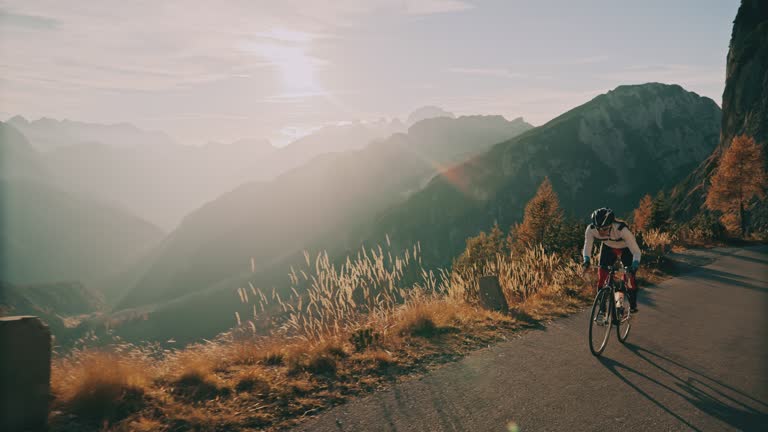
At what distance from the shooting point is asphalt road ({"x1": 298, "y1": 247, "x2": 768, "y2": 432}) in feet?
15.1

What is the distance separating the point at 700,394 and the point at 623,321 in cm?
225

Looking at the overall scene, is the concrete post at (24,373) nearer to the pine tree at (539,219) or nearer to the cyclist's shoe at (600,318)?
the cyclist's shoe at (600,318)

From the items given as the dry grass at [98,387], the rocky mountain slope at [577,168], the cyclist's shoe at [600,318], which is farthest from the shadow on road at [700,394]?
the rocky mountain slope at [577,168]

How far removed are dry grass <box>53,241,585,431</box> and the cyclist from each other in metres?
2.00

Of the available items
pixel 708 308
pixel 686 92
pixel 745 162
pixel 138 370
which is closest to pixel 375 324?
pixel 138 370

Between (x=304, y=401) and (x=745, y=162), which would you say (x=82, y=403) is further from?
Result: (x=745, y=162)

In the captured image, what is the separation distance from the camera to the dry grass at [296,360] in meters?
4.71

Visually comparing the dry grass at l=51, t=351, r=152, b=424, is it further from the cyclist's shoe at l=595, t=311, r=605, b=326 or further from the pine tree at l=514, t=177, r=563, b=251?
the pine tree at l=514, t=177, r=563, b=251

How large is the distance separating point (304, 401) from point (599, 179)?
17964cm

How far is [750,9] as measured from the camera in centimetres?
9656

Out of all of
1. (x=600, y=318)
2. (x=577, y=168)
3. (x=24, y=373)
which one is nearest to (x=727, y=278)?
(x=600, y=318)

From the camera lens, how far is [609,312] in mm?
7168

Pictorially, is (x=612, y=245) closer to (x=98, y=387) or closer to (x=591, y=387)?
(x=591, y=387)

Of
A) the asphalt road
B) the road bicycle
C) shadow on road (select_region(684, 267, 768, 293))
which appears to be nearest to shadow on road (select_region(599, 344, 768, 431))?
the asphalt road
